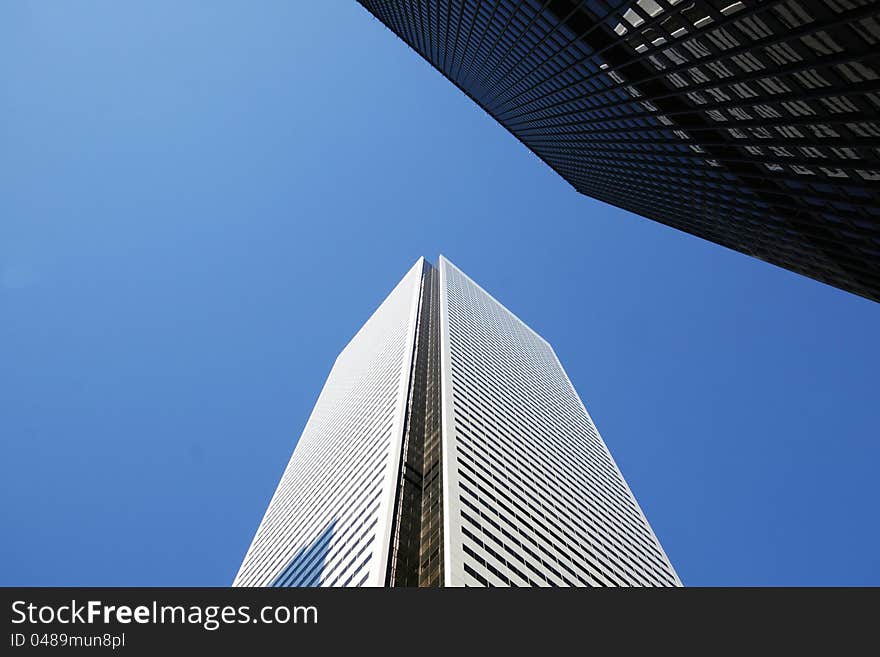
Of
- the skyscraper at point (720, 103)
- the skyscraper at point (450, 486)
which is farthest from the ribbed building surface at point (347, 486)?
the skyscraper at point (720, 103)

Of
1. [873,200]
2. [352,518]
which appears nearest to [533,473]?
[352,518]

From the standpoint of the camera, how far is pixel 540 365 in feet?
403

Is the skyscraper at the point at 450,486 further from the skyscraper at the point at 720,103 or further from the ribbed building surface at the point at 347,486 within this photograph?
the skyscraper at the point at 720,103

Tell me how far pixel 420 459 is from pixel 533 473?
48.8ft

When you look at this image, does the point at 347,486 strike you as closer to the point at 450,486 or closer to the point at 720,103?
the point at 450,486

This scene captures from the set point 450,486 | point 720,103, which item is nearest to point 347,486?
point 450,486

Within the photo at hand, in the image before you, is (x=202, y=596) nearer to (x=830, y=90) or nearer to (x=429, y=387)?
(x=830, y=90)

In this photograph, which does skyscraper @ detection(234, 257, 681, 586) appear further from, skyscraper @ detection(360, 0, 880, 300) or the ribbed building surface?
skyscraper @ detection(360, 0, 880, 300)

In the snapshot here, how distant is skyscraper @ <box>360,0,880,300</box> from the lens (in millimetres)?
22469

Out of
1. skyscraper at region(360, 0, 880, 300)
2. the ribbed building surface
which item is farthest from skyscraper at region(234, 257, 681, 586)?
skyscraper at region(360, 0, 880, 300)

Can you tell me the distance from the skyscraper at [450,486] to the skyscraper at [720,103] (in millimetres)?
31146

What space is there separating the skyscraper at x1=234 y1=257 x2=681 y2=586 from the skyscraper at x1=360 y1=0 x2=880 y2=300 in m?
31.1

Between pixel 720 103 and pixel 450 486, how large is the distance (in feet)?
107

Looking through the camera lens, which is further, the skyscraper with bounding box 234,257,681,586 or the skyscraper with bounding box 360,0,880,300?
the skyscraper with bounding box 234,257,681,586
